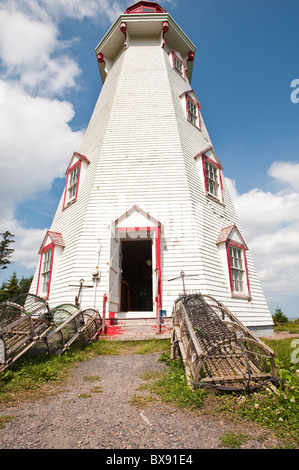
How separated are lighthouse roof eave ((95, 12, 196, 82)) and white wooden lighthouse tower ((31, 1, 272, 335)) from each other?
119 mm

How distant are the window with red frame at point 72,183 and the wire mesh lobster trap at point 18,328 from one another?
22.0ft

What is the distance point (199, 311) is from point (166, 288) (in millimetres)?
3506

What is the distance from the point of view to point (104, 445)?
251 cm

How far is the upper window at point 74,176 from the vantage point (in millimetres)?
11570

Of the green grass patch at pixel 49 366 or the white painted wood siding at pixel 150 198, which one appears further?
the white painted wood siding at pixel 150 198

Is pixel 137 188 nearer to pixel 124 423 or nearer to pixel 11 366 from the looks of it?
pixel 11 366

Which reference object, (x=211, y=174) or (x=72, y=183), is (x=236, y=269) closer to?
(x=211, y=174)

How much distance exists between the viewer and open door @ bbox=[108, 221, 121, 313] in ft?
27.8

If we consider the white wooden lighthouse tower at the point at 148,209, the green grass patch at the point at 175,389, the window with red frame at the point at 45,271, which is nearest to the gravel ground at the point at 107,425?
the green grass patch at the point at 175,389

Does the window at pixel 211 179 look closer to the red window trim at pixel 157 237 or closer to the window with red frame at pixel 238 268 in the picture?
the window with red frame at pixel 238 268

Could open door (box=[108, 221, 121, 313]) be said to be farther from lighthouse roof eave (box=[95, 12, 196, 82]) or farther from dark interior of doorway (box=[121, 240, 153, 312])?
lighthouse roof eave (box=[95, 12, 196, 82])

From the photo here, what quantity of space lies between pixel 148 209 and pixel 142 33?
40.0 feet

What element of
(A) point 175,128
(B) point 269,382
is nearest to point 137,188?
(A) point 175,128

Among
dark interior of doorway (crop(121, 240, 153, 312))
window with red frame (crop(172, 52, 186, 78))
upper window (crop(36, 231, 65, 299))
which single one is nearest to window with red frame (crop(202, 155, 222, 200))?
dark interior of doorway (crop(121, 240, 153, 312))
